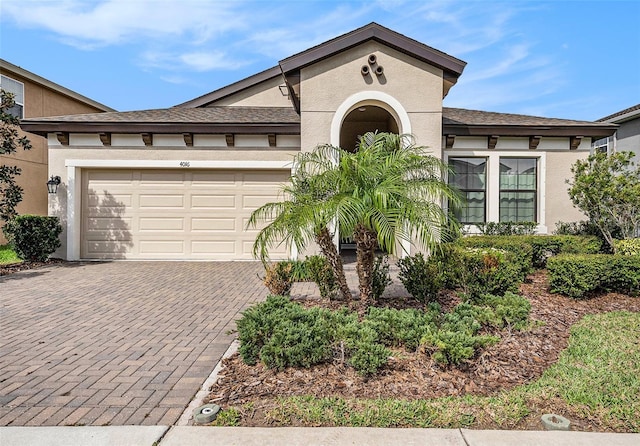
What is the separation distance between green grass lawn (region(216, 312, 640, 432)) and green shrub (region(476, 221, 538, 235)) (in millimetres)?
7272

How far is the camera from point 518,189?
1108 cm

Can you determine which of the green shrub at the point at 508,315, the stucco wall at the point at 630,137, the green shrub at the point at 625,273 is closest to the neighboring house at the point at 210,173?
the green shrub at the point at 625,273

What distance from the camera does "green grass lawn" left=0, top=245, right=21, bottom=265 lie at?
35.9 ft

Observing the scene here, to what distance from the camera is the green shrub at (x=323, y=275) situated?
19.6ft

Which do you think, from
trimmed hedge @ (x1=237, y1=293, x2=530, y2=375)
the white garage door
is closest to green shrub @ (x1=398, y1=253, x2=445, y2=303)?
trimmed hedge @ (x1=237, y1=293, x2=530, y2=375)

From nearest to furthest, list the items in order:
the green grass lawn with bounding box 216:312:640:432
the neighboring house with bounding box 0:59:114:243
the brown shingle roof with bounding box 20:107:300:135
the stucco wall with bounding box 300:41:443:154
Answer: the green grass lawn with bounding box 216:312:640:432, the stucco wall with bounding box 300:41:443:154, the brown shingle roof with bounding box 20:107:300:135, the neighboring house with bounding box 0:59:114:243

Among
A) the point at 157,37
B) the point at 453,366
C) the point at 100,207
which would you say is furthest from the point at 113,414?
the point at 157,37

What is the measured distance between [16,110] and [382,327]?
56.1 feet

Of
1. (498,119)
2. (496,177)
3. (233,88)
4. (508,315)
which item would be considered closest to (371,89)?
(496,177)

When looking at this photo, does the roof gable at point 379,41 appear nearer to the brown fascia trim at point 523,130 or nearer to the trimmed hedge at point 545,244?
the brown fascia trim at point 523,130

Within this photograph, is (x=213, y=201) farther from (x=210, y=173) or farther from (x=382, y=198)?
(x=382, y=198)

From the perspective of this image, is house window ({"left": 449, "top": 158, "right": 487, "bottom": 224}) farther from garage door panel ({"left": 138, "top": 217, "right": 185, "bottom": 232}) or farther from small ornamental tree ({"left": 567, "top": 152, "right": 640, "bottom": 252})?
garage door panel ({"left": 138, "top": 217, "right": 185, "bottom": 232})

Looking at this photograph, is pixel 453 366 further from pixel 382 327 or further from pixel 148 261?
pixel 148 261

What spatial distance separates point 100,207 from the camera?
11.0m
